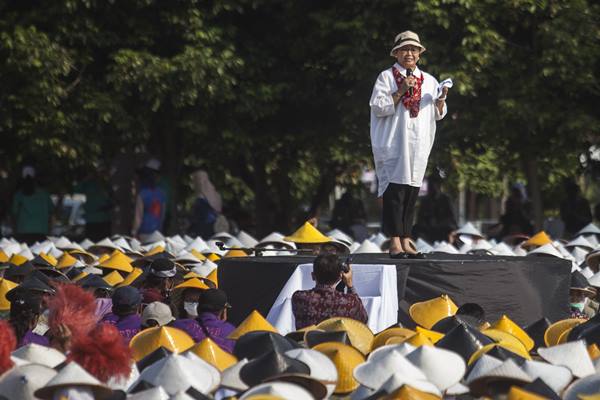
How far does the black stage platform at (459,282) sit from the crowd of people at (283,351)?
0.37 meters

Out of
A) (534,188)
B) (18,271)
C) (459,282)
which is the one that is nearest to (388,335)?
(459,282)

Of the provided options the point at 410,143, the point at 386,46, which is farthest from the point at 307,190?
the point at 410,143

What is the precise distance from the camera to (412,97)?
38.9ft

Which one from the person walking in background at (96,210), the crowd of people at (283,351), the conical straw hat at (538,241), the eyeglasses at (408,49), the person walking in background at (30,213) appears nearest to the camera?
the crowd of people at (283,351)

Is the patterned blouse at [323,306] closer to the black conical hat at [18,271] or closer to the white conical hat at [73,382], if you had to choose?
the white conical hat at [73,382]

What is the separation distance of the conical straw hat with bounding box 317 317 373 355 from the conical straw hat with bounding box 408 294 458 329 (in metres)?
1.54

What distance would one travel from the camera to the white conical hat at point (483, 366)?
24.4 feet

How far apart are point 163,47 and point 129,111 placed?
0.97m

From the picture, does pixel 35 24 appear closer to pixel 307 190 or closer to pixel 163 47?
pixel 163 47

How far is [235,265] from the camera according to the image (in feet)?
38.9

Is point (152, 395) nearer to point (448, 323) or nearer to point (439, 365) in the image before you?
point (439, 365)

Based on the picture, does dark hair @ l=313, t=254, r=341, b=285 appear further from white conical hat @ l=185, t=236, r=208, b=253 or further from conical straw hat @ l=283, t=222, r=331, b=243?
white conical hat @ l=185, t=236, r=208, b=253

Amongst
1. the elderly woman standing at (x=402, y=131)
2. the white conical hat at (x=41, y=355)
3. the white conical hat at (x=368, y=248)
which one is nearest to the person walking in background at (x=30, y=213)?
the white conical hat at (x=368, y=248)

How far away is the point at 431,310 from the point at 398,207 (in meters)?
1.43
